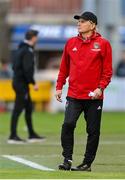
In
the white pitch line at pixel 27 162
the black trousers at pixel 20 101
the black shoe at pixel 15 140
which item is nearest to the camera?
the white pitch line at pixel 27 162

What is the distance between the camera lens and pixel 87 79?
38.6ft

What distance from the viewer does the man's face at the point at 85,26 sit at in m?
11.9

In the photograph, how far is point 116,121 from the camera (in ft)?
79.6

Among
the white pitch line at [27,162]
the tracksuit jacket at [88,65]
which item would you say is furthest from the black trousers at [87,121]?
the white pitch line at [27,162]

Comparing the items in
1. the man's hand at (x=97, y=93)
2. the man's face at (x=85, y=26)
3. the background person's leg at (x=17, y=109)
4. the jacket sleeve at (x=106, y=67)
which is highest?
the man's face at (x=85, y=26)

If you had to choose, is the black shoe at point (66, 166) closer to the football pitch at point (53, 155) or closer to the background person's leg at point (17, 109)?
the football pitch at point (53, 155)

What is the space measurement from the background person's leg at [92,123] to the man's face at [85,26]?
91cm

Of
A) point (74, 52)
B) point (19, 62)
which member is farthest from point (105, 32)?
point (74, 52)

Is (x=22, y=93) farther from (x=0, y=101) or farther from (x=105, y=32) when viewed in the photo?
(x=105, y=32)

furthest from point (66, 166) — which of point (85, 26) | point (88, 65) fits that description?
point (85, 26)

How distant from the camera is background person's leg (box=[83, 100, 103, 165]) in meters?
11.8

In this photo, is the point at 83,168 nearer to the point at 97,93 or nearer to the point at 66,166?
the point at 66,166

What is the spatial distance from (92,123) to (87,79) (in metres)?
0.57

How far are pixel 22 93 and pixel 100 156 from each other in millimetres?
3406
